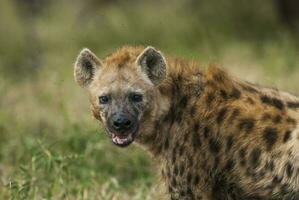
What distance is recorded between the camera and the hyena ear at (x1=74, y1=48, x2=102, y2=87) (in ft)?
18.6

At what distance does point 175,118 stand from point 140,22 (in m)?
7.74

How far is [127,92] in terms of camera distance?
5.46 m

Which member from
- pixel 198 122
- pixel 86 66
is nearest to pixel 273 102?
pixel 198 122

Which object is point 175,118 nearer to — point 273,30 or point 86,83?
point 86,83

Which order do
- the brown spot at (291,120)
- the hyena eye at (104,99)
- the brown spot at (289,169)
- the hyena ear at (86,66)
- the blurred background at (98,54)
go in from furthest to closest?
the blurred background at (98,54) → the hyena ear at (86,66) → the hyena eye at (104,99) → the brown spot at (291,120) → the brown spot at (289,169)

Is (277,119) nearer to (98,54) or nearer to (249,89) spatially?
(249,89)

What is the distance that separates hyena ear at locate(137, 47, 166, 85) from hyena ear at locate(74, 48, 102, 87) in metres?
0.26

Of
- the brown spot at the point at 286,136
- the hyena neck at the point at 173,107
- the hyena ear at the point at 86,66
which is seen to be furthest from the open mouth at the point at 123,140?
the brown spot at the point at 286,136

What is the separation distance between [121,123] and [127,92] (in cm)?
19

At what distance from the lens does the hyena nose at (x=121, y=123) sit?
537cm

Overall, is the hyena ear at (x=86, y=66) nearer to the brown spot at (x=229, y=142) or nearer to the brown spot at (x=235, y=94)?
the brown spot at (x=235, y=94)

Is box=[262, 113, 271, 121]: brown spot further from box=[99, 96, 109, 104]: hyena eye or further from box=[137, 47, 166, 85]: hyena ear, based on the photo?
box=[99, 96, 109, 104]: hyena eye

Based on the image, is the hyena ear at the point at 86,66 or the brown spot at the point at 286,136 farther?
the hyena ear at the point at 86,66

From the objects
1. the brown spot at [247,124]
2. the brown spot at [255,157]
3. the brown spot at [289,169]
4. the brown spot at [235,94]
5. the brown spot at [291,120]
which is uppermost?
the brown spot at [235,94]
